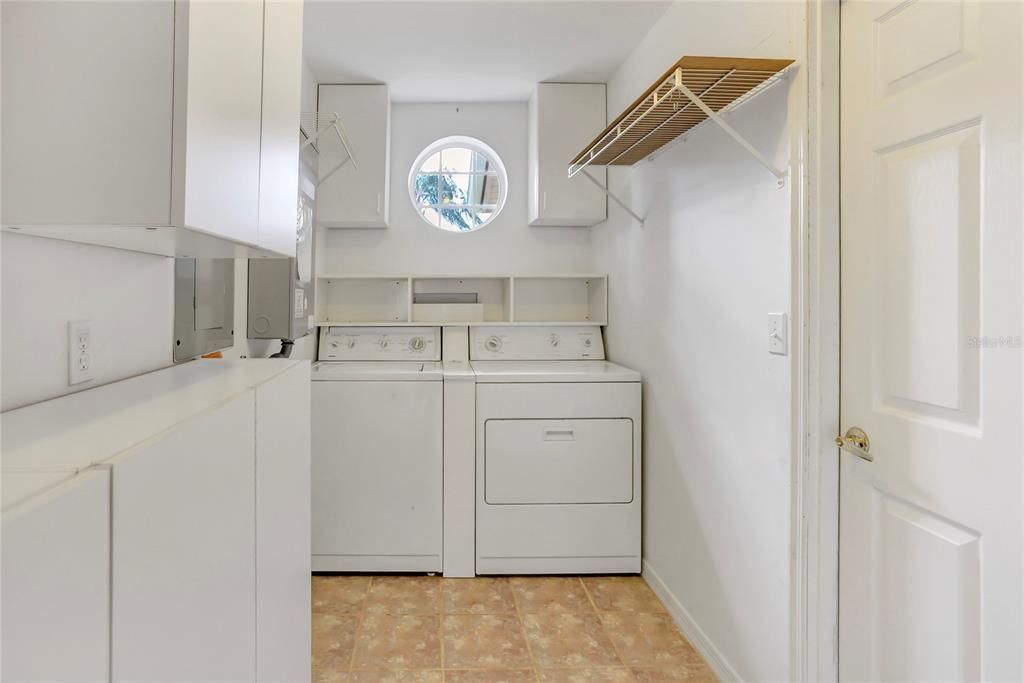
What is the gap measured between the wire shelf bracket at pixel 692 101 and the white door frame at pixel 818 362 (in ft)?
0.32

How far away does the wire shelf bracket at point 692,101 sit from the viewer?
1414 millimetres

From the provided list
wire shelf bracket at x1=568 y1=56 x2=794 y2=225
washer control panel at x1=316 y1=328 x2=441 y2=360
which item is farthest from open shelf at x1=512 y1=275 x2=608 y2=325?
A: wire shelf bracket at x1=568 y1=56 x2=794 y2=225

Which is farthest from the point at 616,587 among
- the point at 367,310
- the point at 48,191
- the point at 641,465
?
the point at 48,191

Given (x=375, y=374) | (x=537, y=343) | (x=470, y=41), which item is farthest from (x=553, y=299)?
(x=470, y=41)

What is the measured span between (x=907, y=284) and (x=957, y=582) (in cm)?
58

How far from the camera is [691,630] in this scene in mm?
2043

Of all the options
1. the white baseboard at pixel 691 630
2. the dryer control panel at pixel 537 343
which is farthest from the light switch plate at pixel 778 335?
the dryer control panel at pixel 537 343

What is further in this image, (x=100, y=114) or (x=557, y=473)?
(x=557, y=473)

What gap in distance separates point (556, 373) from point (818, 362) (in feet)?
4.27

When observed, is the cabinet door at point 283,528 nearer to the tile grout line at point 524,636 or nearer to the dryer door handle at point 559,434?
the tile grout line at point 524,636

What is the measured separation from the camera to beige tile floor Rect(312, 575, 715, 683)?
186cm

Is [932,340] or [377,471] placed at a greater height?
[932,340]

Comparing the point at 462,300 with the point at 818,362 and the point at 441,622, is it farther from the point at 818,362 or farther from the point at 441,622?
the point at 818,362

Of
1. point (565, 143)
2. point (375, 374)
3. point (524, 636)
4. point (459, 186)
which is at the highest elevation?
point (565, 143)
